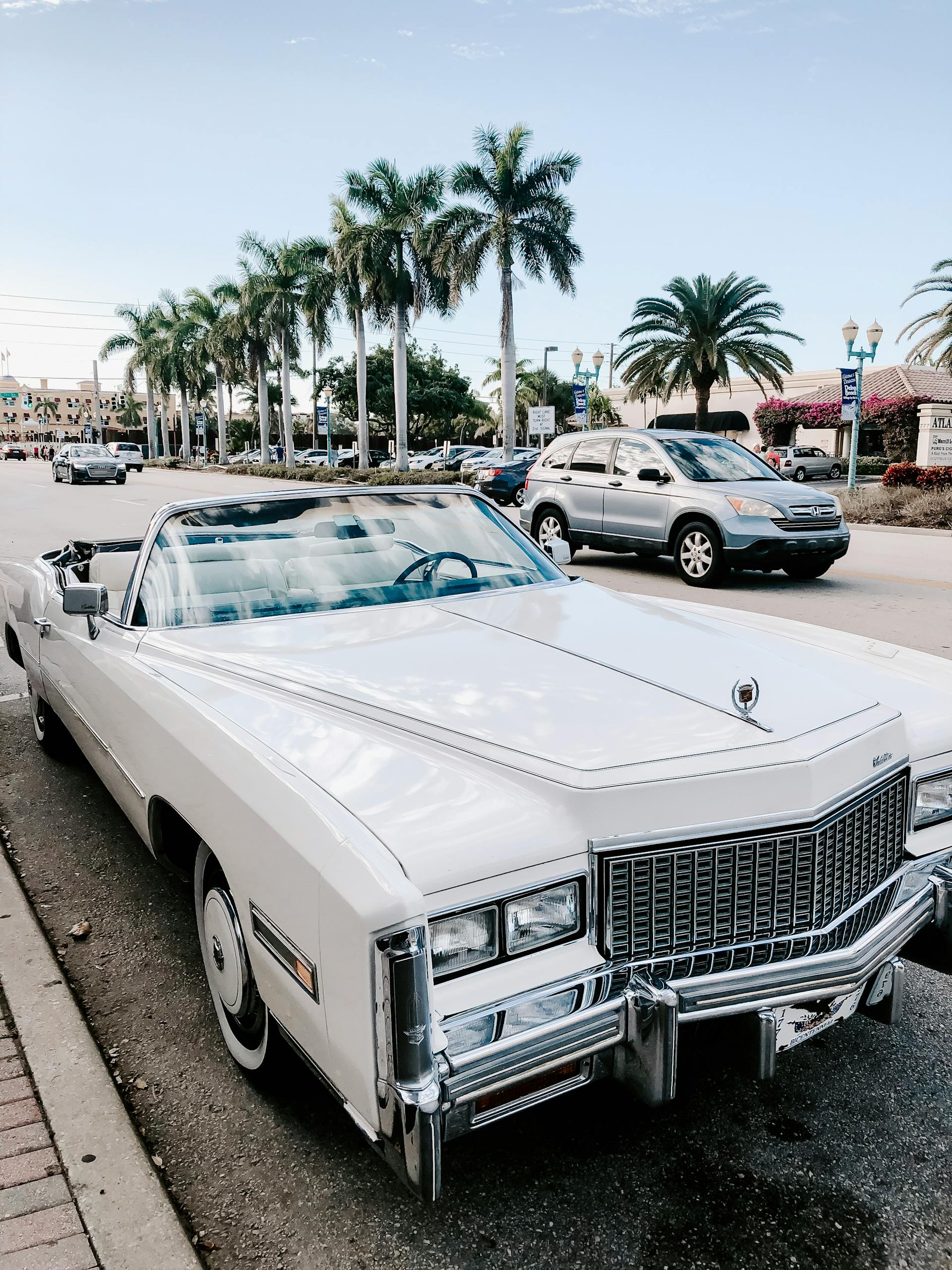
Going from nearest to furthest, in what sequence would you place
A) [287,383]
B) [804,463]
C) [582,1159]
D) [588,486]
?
[582,1159] → [588,486] → [804,463] → [287,383]

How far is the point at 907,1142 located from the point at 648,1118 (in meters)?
0.59

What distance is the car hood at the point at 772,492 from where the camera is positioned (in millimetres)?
11258

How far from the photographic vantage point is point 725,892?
210 centimetres

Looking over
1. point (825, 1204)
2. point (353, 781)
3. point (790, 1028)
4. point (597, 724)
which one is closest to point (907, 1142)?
point (825, 1204)

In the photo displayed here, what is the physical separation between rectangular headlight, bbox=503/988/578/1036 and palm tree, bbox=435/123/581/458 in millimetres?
33103

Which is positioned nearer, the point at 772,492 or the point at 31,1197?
the point at 31,1197

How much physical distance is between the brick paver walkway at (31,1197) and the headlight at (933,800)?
83.8 inches

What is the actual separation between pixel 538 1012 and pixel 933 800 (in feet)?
4.43

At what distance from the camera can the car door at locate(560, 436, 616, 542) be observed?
492 inches

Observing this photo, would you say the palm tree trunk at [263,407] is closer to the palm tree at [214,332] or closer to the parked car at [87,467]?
the palm tree at [214,332]

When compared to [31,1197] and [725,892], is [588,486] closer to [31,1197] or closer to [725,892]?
[725,892]

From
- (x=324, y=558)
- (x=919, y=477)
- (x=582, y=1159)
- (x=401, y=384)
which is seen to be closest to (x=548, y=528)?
(x=324, y=558)

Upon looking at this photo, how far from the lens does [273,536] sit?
377cm

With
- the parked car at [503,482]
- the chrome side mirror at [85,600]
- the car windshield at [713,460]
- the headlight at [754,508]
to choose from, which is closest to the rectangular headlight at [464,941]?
the chrome side mirror at [85,600]
